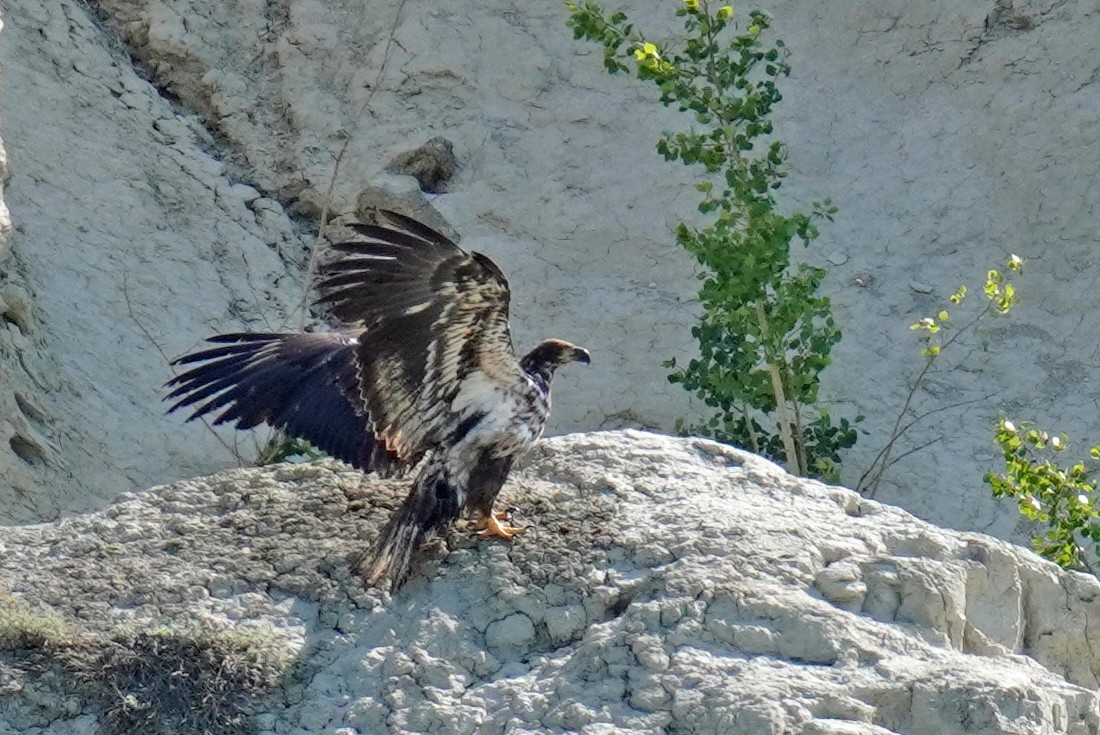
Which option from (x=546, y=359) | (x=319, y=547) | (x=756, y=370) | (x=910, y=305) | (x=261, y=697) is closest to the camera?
(x=261, y=697)

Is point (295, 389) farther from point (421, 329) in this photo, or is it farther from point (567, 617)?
point (567, 617)

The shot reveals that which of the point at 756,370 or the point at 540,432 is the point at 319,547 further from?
the point at 756,370

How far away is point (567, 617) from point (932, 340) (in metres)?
4.59

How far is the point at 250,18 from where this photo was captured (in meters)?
11.3

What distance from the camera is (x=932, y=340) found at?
10.2 meters

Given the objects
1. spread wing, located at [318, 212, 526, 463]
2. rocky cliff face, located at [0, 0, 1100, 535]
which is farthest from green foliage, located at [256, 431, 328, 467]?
rocky cliff face, located at [0, 0, 1100, 535]

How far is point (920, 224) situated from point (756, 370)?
1914mm

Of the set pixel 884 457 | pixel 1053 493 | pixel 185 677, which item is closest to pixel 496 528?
pixel 185 677

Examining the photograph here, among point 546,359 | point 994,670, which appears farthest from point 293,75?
point 994,670

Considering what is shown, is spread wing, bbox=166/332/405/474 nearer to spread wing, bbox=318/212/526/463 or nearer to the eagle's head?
spread wing, bbox=318/212/526/463

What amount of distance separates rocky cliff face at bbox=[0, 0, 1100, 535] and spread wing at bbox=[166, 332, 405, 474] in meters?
2.57

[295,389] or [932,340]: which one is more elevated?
[932,340]

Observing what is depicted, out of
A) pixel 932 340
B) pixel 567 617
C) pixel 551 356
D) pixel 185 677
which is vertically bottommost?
pixel 185 677

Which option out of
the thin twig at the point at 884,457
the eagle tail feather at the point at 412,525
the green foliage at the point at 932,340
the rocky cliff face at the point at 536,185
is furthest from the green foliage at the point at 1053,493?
the eagle tail feather at the point at 412,525
